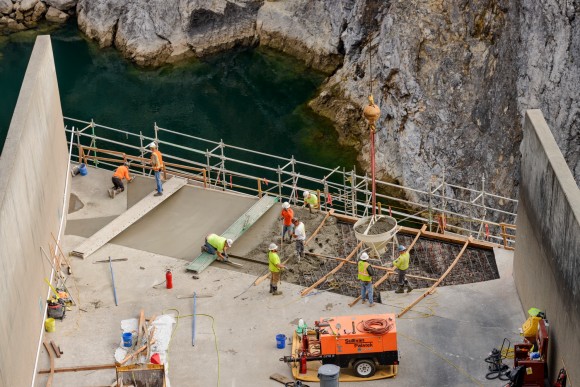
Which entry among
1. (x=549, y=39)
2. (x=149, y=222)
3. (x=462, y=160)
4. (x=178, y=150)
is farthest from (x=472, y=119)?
→ (x=149, y=222)

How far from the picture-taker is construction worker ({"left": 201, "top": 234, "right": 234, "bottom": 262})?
41.0 m

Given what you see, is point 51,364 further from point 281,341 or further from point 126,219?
point 126,219

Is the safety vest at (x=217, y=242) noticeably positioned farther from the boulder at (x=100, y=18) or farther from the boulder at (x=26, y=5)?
the boulder at (x=26, y=5)

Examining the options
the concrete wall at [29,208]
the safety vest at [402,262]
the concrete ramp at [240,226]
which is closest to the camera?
the concrete wall at [29,208]

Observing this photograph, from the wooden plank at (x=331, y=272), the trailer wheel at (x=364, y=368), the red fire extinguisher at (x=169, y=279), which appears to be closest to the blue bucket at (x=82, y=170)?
the red fire extinguisher at (x=169, y=279)

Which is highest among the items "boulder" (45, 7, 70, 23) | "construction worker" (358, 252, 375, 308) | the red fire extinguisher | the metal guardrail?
"boulder" (45, 7, 70, 23)

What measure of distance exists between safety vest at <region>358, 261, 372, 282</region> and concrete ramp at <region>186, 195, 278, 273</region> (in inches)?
234

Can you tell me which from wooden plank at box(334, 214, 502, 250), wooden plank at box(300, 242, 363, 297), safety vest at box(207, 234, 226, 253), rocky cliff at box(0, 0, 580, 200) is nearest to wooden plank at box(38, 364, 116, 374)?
safety vest at box(207, 234, 226, 253)

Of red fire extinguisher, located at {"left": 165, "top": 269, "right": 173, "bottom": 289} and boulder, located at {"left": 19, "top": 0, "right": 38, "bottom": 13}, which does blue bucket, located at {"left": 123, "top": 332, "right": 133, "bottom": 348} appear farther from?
boulder, located at {"left": 19, "top": 0, "right": 38, "bottom": 13}

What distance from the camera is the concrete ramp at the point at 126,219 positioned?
4200 centimetres

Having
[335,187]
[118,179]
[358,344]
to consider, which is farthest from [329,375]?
[335,187]

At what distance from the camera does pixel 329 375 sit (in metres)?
33.3

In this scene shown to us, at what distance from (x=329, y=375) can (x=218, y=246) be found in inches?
358

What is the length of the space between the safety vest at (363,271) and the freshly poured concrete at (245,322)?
1.19m
